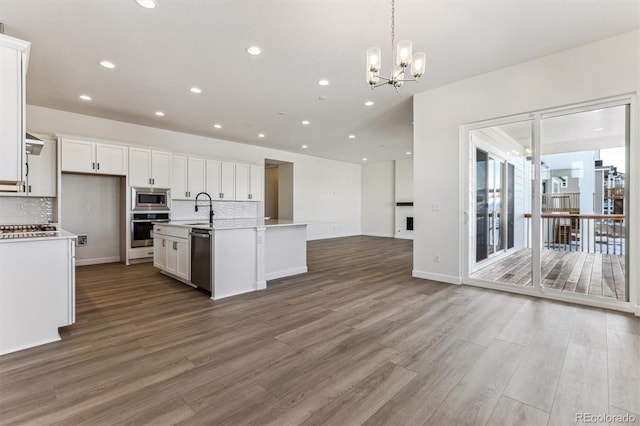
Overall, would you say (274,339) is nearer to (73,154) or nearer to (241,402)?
(241,402)

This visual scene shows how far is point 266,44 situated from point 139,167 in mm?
4130

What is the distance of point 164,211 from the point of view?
6156mm

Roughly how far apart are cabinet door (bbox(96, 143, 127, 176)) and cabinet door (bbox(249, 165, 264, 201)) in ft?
9.70

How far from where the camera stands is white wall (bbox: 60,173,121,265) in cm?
557

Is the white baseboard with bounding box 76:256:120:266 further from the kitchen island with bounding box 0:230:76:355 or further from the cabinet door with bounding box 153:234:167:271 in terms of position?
the kitchen island with bounding box 0:230:76:355

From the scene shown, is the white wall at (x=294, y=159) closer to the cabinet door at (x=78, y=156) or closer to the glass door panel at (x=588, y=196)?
the cabinet door at (x=78, y=156)

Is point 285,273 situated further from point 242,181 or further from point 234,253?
point 242,181

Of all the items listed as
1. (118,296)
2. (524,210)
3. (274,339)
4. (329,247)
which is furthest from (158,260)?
(524,210)

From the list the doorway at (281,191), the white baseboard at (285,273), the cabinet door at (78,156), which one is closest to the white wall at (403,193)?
the doorway at (281,191)

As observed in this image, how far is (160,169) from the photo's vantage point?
6078mm

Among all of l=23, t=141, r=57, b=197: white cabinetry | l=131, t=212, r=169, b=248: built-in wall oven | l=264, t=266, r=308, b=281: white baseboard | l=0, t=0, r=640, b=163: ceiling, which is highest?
l=0, t=0, r=640, b=163: ceiling

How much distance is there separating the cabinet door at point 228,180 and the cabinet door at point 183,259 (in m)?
2.96

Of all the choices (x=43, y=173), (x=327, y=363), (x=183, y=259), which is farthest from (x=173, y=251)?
(x=327, y=363)

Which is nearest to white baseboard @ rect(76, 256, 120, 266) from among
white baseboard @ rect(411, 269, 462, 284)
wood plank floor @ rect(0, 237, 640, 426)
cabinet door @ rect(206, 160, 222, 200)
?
cabinet door @ rect(206, 160, 222, 200)
